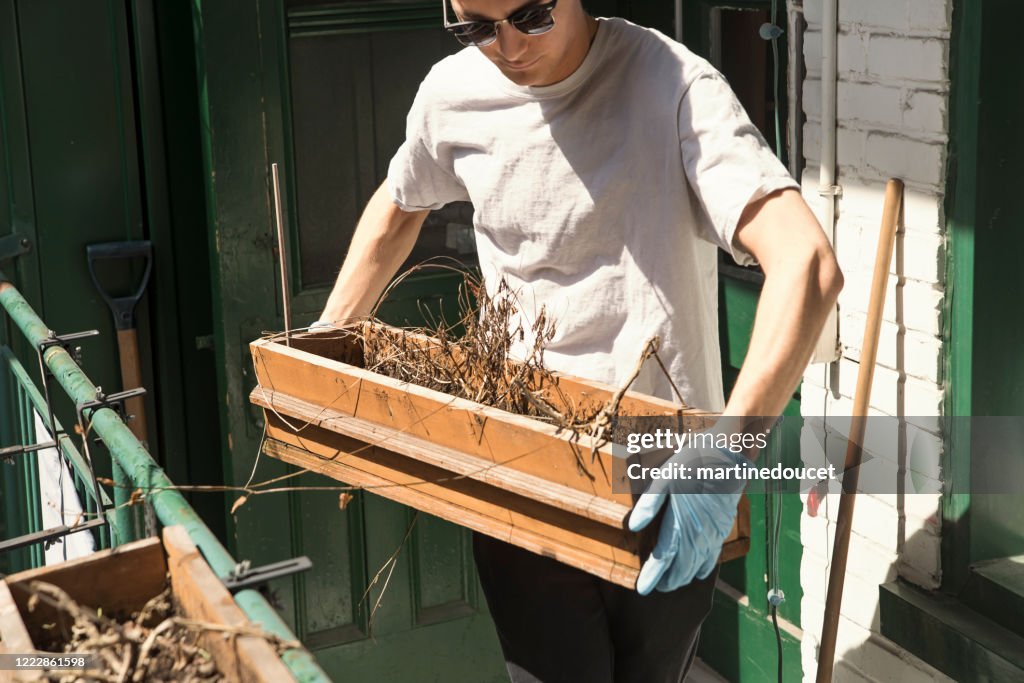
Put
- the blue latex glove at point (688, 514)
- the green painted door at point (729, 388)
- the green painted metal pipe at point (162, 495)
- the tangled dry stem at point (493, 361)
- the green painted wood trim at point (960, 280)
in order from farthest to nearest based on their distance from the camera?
the green painted door at point (729, 388)
the green painted wood trim at point (960, 280)
the tangled dry stem at point (493, 361)
the blue latex glove at point (688, 514)
the green painted metal pipe at point (162, 495)

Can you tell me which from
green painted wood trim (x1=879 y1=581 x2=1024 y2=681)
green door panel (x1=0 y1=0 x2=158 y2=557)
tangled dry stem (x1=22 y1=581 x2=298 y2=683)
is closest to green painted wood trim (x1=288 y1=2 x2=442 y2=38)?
green door panel (x1=0 y1=0 x2=158 y2=557)

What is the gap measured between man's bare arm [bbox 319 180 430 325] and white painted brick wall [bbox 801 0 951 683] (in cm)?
95

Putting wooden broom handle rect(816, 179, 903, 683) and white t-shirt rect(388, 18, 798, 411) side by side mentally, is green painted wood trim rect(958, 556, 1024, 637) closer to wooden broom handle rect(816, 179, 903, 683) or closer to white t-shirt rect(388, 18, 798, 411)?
wooden broom handle rect(816, 179, 903, 683)

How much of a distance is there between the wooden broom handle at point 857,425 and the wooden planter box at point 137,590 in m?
1.59

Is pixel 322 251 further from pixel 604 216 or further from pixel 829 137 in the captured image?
pixel 604 216

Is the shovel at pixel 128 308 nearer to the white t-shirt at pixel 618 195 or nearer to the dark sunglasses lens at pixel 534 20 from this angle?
the white t-shirt at pixel 618 195

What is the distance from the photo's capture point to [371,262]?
8.96ft

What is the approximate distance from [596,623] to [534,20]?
999 mm

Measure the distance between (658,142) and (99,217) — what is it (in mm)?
2131

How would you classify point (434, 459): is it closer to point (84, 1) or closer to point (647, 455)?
point (647, 455)

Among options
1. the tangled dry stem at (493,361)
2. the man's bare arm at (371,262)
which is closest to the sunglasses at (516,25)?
the tangled dry stem at (493,361)

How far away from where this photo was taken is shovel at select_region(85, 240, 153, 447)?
3855 mm

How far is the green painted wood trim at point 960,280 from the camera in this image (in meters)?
2.65

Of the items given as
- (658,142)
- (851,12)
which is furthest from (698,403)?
(851,12)
